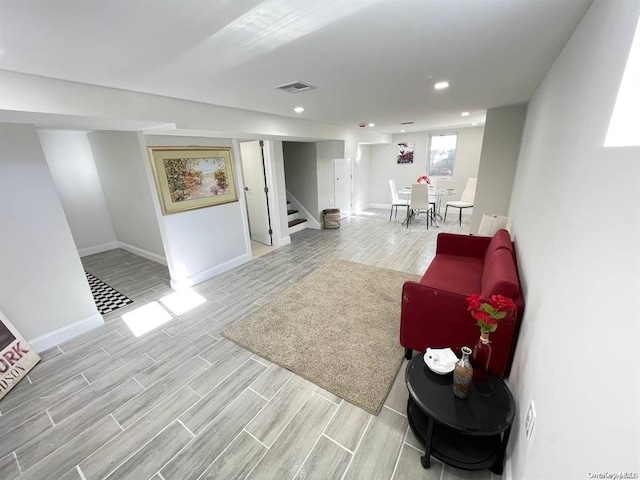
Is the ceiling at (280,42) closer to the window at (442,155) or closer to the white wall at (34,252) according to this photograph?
the white wall at (34,252)

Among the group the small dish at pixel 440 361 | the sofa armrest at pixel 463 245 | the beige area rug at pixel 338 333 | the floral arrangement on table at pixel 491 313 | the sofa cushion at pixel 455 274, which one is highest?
the floral arrangement on table at pixel 491 313

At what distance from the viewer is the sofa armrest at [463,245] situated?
2926 mm

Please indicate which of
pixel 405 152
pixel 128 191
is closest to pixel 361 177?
pixel 405 152

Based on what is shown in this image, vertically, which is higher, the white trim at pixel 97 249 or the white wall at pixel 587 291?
the white wall at pixel 587 291

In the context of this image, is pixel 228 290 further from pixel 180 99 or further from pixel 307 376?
pixel 180 99

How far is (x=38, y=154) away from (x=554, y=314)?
12.3 ft

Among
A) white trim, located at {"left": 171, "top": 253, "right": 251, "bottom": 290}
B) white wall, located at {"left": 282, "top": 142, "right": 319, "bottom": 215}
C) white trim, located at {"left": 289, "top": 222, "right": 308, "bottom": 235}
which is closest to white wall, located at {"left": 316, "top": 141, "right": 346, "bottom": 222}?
white wall, located at {"left": 282, "top": 142, "right": 319, "bottom": 215}

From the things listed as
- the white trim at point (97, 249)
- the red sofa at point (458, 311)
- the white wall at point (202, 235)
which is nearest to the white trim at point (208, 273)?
the white wall at point (202, 235)

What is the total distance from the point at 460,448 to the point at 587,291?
3.76 feet

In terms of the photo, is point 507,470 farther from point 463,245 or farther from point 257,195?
point 257,195

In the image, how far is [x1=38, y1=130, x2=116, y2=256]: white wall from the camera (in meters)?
4.21

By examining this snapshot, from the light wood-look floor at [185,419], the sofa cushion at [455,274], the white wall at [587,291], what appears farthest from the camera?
the sofa cushion at [455,274]

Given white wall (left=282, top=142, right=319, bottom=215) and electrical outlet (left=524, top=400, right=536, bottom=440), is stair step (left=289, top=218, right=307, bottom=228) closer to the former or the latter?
white wall (left=282, top=142, right=319, bottom=215)

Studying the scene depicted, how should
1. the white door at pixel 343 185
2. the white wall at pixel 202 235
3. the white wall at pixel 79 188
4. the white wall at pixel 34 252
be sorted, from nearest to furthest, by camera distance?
the white wall at pixel 34 252 → the white wall at pixel 202 235 → the white wall at pixel 79 188 → the white door at pixel 343 185
